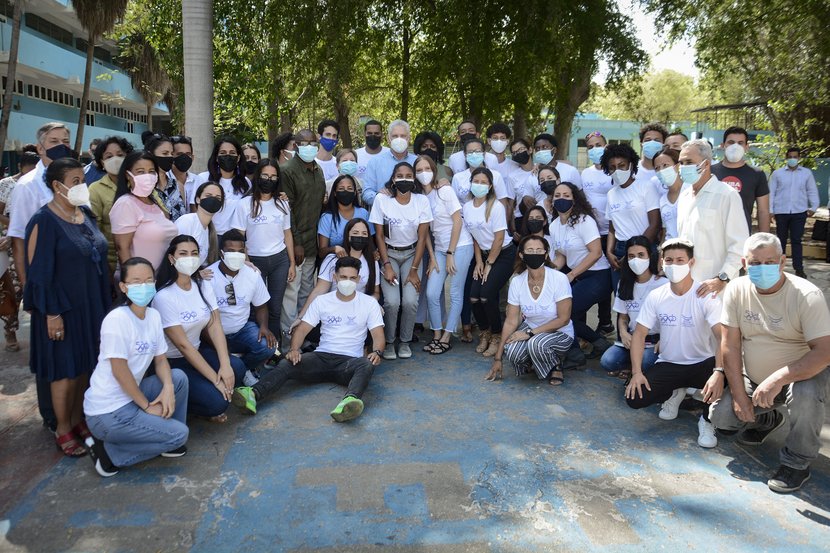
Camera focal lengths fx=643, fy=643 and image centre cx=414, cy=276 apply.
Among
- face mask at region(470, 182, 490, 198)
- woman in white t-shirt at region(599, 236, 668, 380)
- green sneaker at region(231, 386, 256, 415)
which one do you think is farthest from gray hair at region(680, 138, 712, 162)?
green sneaker at region(231, 386, 256, 415)

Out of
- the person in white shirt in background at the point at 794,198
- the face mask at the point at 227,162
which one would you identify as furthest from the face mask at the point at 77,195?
the person in white shirt in background at the point at 794,198

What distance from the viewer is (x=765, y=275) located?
146 inches

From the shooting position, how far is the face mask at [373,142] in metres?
6.85

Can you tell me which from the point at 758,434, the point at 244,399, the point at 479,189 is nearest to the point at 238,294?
the point at 244,399

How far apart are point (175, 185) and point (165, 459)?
2.39 metres

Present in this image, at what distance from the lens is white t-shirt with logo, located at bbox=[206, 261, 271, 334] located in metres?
5.08

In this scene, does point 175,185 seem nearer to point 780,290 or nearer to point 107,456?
point 107,456

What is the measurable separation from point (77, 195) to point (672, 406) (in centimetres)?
423

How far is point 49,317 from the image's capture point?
3.88 meters

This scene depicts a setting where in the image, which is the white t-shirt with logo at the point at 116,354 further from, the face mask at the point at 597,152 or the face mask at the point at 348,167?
the face mask at the point at 597,152

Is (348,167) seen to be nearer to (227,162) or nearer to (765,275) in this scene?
(227,162)

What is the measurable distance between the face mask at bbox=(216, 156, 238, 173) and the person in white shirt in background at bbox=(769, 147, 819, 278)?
814 centimetres

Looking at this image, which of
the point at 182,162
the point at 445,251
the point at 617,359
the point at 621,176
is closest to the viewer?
the point at 617,359

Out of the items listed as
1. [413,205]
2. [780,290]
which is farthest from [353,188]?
[780,290]
